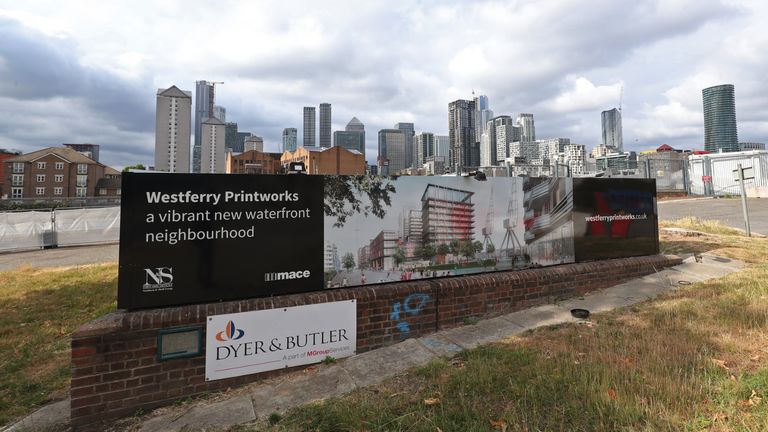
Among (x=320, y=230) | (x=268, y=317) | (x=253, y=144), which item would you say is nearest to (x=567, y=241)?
(x=320, y=230)

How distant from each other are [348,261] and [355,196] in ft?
3.17

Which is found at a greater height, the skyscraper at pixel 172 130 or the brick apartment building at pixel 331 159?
the brick apartment building at pixel 331 159

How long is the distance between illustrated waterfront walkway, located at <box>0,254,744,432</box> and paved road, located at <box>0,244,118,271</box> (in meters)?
12.7

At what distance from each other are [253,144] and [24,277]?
114060mm

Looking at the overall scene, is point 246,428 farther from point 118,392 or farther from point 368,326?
point 368,326

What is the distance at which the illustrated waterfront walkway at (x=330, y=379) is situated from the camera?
Result: 390cm

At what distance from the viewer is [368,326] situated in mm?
5281

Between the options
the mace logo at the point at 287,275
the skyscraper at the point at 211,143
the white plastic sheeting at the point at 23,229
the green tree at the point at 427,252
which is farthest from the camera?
the skyscraper at the point at 211,143

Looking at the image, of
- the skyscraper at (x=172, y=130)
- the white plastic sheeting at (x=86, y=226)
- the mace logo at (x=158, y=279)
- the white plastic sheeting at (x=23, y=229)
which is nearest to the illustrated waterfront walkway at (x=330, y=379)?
the mace logo at (x=158, y=279)

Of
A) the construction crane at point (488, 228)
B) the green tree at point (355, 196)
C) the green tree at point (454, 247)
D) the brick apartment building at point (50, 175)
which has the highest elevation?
the brick apartment building at point (50, 175)

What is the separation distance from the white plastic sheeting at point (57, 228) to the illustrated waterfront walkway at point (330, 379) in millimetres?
19453

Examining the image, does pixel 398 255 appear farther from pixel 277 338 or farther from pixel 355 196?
pixel 277 338

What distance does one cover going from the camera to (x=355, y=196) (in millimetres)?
5586

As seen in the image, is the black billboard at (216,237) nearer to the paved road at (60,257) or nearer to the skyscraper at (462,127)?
the paved road at (60,257)
